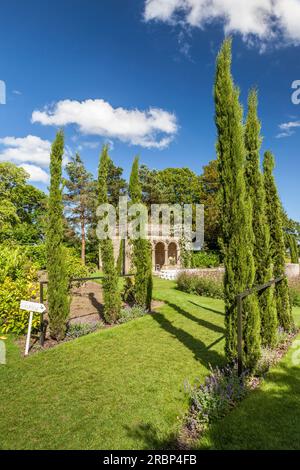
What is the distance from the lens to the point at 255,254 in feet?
22.5

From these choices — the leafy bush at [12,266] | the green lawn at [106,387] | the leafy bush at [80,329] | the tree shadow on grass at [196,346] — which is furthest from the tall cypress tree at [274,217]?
the leafy bush at [12,266]

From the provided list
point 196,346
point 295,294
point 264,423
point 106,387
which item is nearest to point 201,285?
point 295,294

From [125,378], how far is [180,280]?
11.6 m

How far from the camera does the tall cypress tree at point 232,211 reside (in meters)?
5.00

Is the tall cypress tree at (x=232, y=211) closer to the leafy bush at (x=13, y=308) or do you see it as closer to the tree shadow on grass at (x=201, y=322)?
the tree shadow on grass at (x=201, y=322)

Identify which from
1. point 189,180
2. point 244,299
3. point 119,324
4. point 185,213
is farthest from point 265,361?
point 189,180

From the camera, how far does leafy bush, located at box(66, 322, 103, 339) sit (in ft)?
25.3

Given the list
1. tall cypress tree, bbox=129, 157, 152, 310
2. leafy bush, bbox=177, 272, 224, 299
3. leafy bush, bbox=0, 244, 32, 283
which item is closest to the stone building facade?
leafy bush, bbox=177, 272, 224, 299

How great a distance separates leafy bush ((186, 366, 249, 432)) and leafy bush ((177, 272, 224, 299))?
9742mm

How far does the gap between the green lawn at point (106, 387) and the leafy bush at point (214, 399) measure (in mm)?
257

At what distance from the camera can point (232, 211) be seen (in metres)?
5.05

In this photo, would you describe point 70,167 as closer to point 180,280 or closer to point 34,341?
point 180,280

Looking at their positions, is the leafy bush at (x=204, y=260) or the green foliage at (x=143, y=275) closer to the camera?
the green foliage at (x=143, y=275)

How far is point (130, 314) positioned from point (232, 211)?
19.7 ft
